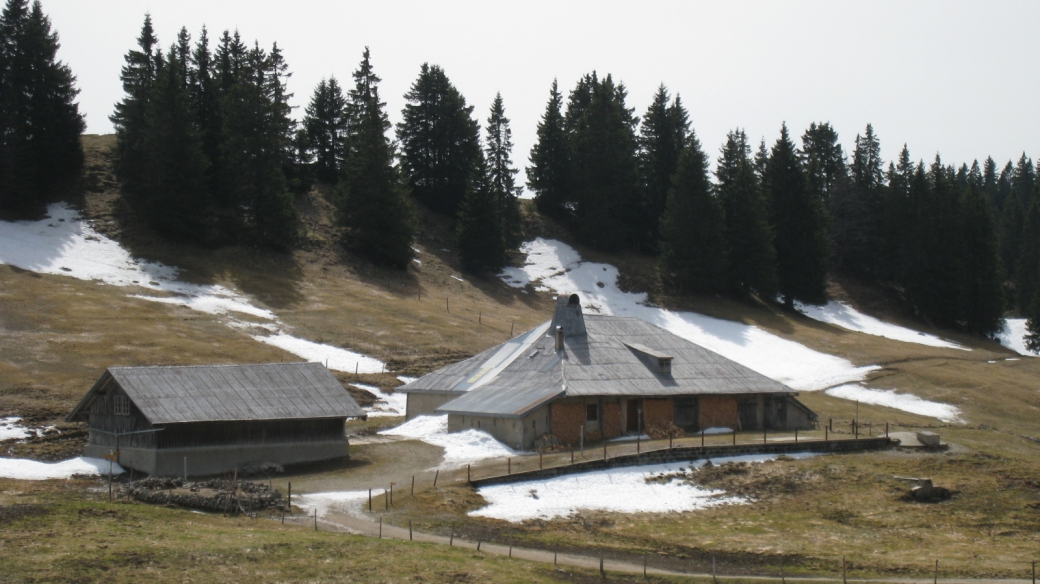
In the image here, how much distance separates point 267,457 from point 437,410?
9041mm

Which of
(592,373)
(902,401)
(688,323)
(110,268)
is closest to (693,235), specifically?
(688,323)

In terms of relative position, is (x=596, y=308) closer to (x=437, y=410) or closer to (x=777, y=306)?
(x=777, y=306)

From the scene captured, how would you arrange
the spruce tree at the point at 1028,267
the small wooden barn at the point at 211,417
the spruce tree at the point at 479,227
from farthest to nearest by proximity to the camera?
1. the spruce tree at the point at 1028,267
2. the spruce tree at the point at 479,227
3. the small wooden barn at the point at 211,417

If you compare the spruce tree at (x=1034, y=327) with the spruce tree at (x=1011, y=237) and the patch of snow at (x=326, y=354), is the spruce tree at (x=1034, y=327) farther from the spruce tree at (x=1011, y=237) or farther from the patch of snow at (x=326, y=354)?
the patch of snow at (x=326, y=354)

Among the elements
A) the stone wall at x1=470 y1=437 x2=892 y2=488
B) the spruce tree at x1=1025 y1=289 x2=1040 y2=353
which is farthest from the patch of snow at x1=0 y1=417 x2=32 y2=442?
the spruce tree at x1=1025 y1=289 x2=1040 y2=353

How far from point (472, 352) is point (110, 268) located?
27.0 m

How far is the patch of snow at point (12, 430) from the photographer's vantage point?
38.3 m

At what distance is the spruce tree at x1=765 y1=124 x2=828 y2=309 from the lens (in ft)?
308

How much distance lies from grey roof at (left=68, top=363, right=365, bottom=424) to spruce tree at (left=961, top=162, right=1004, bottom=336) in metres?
75.2

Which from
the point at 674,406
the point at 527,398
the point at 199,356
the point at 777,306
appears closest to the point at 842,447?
the point at 674,406

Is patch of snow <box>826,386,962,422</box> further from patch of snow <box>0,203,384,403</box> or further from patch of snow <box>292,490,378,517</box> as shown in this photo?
patch of snow <box>292,490,378,517</box>

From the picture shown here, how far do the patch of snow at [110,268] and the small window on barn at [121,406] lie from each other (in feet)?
66.2

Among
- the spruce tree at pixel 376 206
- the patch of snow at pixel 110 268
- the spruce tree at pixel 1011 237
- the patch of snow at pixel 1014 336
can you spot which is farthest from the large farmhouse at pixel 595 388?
the spruce tree at pixel 1011 237

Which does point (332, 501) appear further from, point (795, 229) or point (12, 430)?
point (795, 229)
